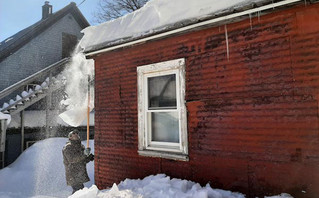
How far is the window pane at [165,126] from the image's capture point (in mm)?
4767

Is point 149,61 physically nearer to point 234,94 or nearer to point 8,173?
point 234,94

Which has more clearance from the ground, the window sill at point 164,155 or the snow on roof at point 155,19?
the snow on roof at point 155,19

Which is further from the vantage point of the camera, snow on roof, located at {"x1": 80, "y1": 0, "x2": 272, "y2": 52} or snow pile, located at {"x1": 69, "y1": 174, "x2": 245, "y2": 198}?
snow on roof, located at {"x1": 80, "y1": 0, "x2": 272, "y2": 52}

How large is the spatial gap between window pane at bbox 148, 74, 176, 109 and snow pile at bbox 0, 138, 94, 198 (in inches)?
195

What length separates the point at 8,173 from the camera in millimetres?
10062

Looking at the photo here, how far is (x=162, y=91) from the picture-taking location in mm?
4996

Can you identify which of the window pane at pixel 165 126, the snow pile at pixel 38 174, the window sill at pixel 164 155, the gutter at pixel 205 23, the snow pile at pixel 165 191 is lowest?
the snow pile at pixel 38 174

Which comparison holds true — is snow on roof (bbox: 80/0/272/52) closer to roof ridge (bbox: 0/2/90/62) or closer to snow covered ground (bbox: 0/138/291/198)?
snow covered ground (bbox: 0/138/291/198)

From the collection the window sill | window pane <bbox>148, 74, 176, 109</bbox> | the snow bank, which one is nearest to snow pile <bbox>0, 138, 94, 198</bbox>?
the snow bank

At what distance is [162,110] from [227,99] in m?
1.38

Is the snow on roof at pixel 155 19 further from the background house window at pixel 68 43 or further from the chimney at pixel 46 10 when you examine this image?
the chimney at pixel 46 10

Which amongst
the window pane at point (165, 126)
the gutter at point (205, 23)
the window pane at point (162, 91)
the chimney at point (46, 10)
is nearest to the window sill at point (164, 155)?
the window pane at point (165, 126)

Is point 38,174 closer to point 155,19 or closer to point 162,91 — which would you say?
point 162,91

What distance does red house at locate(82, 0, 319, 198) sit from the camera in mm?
3402
